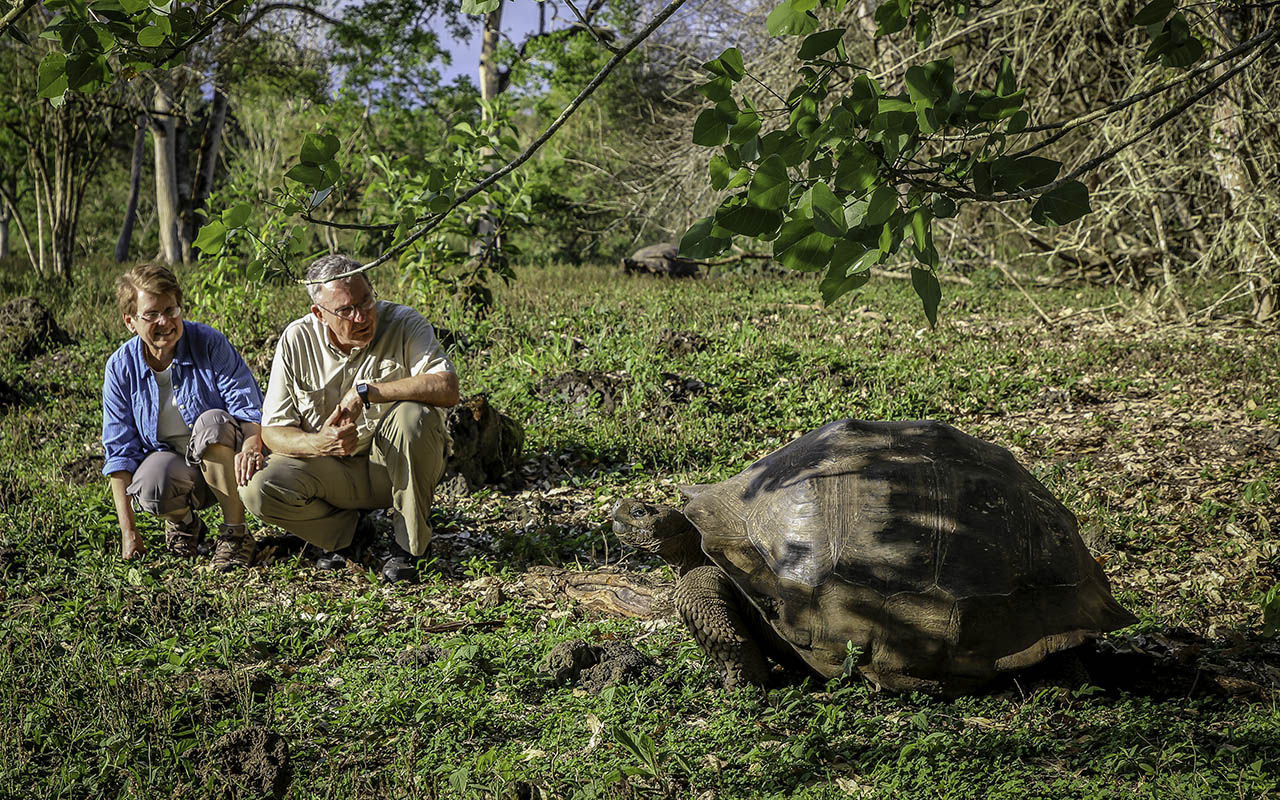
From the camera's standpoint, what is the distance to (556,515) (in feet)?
18.2

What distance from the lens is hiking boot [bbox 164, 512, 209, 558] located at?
16.6 ft

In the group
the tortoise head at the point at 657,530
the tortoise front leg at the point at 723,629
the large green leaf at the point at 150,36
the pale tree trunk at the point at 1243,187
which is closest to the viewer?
the large green leaf at the point at 150,36

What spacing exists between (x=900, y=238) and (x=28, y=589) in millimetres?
4642

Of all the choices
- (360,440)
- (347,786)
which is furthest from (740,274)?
(347,786)

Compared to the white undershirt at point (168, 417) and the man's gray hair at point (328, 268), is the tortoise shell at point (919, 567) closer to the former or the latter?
the man's gray hair at point (328, 268)

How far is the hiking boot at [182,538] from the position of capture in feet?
16.6

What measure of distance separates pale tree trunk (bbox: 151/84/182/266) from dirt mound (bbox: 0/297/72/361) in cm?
962

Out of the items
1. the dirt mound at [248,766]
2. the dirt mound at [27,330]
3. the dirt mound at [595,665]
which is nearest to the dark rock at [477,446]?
the dirt mound at [595,665]

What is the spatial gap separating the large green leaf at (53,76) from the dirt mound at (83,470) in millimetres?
4968

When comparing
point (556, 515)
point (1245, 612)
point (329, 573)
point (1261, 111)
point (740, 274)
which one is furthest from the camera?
point (740, 274)

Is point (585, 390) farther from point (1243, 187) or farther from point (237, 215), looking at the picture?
point (1243, 187)

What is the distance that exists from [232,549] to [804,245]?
4.06 metres

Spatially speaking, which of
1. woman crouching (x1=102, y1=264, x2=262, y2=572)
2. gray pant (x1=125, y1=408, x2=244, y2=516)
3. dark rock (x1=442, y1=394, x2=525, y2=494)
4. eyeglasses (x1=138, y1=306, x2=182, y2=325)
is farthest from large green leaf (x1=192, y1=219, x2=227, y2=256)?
dark rock (x1=442, y1=394, x2=525, y2=494)

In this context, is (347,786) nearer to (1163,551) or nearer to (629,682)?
(629,682)
